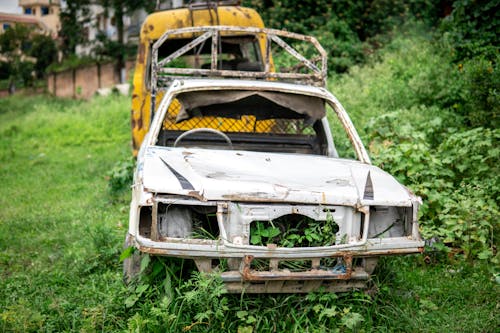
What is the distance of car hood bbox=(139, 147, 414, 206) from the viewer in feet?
11.8

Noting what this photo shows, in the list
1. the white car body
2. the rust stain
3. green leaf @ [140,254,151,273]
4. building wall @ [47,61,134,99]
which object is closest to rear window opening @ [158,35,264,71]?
the white car body

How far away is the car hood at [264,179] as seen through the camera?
3588 millimetres

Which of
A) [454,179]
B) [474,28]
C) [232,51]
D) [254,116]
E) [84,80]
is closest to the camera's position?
[254,116]

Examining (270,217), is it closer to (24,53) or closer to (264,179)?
(264,179)

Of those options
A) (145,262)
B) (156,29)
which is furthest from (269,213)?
(156,29)

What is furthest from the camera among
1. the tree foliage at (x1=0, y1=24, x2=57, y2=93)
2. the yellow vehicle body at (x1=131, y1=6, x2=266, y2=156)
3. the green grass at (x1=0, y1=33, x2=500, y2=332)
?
the tree foliage at (x1=0, y1=24, x2=57, y2=93)

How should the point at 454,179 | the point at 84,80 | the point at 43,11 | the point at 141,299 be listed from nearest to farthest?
the point at 141,299, the point at 454,179, the point at 84,80, the point at 43,11

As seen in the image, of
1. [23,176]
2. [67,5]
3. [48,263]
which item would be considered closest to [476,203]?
[48,263]

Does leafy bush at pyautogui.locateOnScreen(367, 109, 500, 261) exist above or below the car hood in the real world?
below

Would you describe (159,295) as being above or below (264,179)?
below

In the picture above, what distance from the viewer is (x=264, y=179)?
3791 mm

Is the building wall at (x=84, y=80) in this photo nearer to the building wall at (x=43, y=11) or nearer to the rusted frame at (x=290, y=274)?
the building wall at (x=43, y=11)

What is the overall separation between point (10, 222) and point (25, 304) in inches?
117

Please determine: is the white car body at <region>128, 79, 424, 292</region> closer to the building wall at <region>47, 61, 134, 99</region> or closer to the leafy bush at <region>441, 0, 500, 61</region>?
the leafy bush at <region>441, 0, 500, 61</region>
